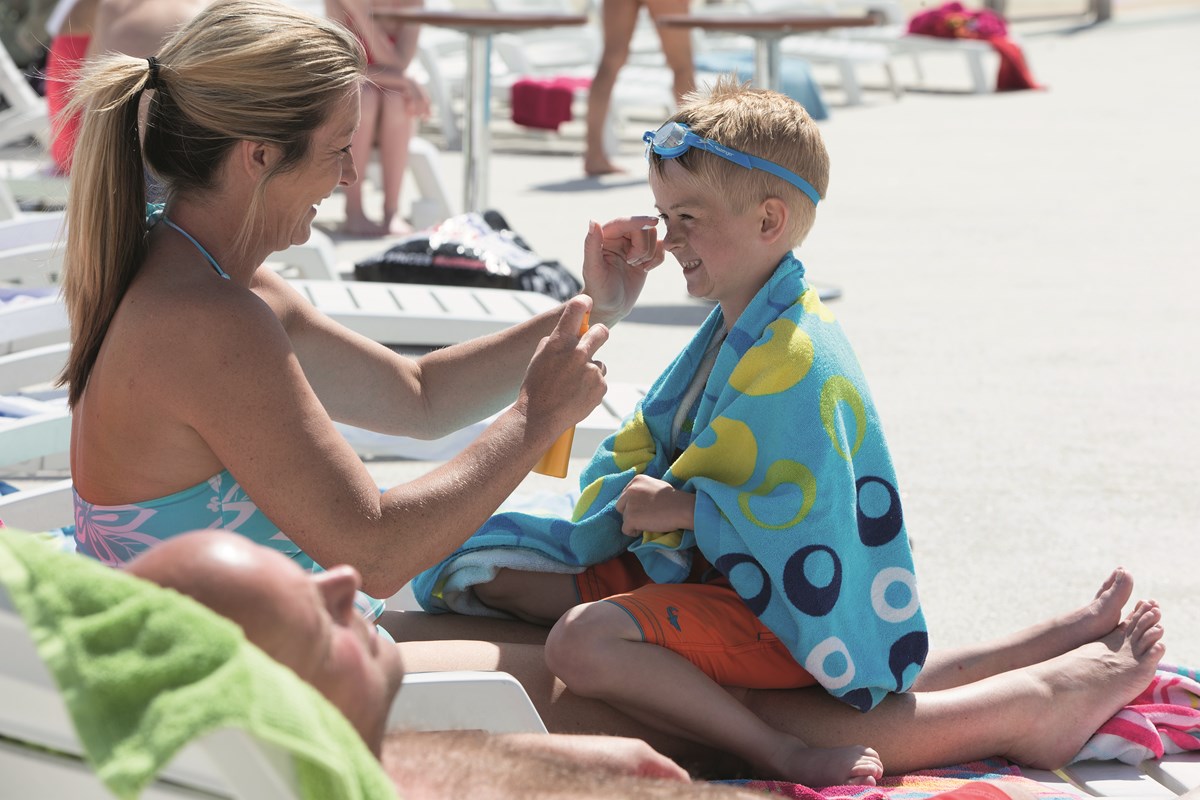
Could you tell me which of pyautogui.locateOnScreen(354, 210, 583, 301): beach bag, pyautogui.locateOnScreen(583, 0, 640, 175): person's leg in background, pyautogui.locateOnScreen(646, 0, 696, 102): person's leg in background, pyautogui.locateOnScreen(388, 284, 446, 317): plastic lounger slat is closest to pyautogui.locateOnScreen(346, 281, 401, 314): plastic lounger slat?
pyautogui.locateOnScreen(388, 284, 446, 317): plastic lounger slat

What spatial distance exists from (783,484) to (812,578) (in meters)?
0.16

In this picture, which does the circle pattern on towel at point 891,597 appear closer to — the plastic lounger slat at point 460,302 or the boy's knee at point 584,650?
the boy's knee at point 584,650

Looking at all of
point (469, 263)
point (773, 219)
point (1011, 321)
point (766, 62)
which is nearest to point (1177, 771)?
point (773, 219)

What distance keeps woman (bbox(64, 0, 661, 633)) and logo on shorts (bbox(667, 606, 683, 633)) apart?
1.27ft

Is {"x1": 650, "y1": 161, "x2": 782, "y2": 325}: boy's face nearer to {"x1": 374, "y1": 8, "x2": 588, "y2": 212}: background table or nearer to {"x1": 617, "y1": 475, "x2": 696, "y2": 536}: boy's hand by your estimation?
{"x1": 617, "y1": 475, "x2": 696, "y2": 536}: boy's hand

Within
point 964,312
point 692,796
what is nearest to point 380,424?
point 692,796

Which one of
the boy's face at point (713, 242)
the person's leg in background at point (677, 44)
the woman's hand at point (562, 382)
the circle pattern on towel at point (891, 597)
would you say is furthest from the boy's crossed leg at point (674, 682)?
the person's leg in background at point (677, 44)

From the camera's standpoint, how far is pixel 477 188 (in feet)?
24.8

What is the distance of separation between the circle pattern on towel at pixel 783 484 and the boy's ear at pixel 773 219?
43cm

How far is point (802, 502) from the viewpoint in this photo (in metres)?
2.50

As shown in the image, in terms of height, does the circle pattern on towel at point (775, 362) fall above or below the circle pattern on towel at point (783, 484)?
above

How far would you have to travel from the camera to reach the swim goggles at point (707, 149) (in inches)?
104

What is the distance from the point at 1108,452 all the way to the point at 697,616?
293cm

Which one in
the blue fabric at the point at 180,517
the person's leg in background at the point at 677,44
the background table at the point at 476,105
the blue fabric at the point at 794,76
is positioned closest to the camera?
the blue fabric at the point at 180,517
